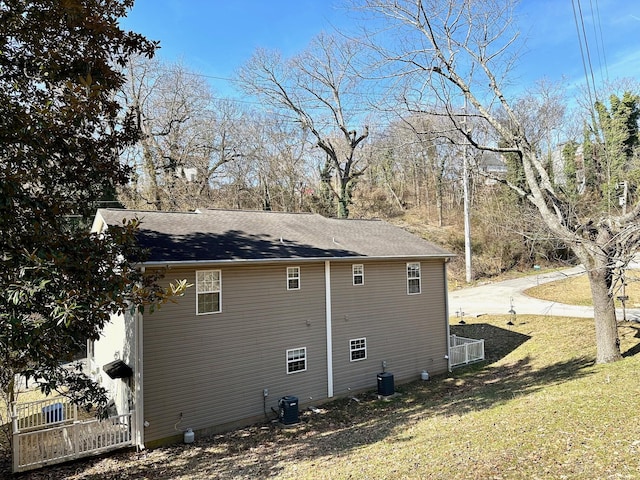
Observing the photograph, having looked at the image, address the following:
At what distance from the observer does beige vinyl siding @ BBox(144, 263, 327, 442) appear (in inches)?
429

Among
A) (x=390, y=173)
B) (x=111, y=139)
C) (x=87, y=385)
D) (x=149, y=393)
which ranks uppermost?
(x=390, y=173)

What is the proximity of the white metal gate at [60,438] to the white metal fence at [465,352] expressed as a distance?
12.5 meters

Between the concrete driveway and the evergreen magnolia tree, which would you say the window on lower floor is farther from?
the concrete driveway

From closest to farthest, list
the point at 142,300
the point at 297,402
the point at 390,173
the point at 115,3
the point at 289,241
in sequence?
the point at 142,300 < the point at 115,3 < the point at 297,402 < the point at 289,241 < the point at 390,173

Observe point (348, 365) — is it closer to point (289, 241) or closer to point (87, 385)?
point (289, 241)

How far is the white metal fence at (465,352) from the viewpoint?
1738 centimetres

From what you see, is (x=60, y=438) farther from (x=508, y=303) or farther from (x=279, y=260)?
(x=508, y=303)

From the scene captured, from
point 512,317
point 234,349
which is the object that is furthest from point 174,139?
point 512,317

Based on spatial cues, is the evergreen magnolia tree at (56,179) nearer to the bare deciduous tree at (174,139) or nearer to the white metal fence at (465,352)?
the white metal fence at (465,352)

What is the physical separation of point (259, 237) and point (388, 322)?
18.7 ft

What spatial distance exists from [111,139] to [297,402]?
858 centimetres

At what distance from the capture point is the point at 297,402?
39.8 feet

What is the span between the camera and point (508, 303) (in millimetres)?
26484

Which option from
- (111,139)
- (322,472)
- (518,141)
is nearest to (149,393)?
(322,472)
